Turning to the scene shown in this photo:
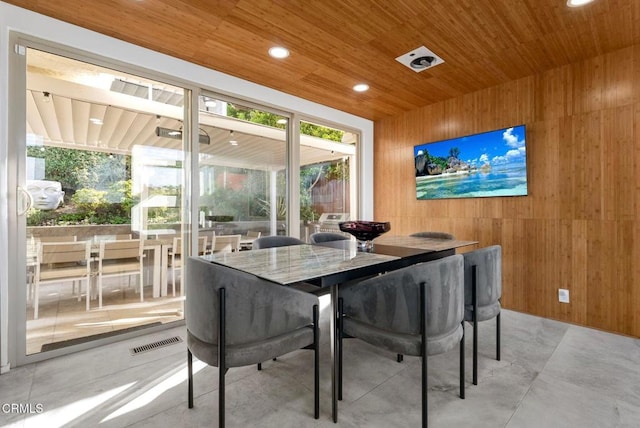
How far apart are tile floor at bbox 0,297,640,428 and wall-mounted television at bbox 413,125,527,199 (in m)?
1.77

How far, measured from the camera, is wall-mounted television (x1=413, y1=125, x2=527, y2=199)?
3.47 m

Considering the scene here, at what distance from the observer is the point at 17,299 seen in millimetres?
2299

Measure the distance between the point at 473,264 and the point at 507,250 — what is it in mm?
1912

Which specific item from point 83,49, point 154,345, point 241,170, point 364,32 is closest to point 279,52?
point 364,32

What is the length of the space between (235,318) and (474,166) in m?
3.44

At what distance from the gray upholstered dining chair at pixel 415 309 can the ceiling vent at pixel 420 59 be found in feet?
6.91

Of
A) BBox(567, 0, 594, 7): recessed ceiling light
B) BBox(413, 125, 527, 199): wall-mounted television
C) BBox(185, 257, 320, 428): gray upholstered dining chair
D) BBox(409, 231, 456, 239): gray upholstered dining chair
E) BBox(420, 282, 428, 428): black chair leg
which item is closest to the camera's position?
BBox(185, 257, 320, 428): gray upholstered dining chair

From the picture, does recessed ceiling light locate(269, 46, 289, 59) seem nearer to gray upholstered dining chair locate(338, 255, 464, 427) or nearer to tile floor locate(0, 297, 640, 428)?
gray upholstered dining chair locate(338, 255, 464, 427)

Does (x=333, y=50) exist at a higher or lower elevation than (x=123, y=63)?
higher

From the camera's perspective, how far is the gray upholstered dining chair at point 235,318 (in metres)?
1.46

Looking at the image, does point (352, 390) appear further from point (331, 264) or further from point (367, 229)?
point (367, 229)

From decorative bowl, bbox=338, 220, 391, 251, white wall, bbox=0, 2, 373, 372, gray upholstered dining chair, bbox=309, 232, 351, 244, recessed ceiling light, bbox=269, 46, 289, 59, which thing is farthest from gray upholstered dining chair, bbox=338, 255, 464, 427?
white wall, bbox=0, 2, 373, 372

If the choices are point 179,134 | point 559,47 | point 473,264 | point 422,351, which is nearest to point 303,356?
point 422,351

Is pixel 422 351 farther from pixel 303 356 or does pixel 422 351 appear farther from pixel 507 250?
pixel 507 250
